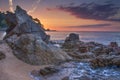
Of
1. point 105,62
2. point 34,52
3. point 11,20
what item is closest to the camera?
point 105,62

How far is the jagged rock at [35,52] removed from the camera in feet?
72.6

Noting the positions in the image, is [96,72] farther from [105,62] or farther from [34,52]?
[34,52]

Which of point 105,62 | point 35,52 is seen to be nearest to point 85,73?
point 105,62

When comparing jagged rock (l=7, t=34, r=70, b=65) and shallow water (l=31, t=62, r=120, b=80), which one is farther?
jagged rock (l=7, t=34, r=70, b=65)

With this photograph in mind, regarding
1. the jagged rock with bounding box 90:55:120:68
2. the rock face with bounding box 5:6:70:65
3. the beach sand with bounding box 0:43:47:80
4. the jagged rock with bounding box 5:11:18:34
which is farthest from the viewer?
the jagged rock with bounding box 5:11:18:34

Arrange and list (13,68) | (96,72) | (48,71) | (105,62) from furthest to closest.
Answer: (105,62), (13,68), (96,72), (48,71)

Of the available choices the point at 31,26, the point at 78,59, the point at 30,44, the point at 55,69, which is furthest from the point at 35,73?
the point at 31,26

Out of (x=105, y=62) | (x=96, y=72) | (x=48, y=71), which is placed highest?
(x=105, y=62)

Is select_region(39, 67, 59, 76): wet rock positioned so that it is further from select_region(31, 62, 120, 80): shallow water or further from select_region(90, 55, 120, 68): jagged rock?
select_region(90, 55, 120, 68): jagged rock

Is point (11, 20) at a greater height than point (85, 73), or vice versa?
point (11, 20)

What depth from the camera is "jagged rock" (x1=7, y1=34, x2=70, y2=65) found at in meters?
22.1

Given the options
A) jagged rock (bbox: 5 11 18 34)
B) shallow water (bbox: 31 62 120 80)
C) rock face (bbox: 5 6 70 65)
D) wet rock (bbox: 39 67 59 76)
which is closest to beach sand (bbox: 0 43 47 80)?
rock face (bbox: 5 6 70 65)

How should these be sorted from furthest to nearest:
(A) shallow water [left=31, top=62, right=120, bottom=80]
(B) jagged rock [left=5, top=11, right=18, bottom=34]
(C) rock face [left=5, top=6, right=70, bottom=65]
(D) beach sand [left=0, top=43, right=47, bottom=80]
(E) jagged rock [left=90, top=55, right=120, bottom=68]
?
1. (B) jagged rock [left=5, top=11, right=18, bottom=34]
2. (C) rock face [left=5, top=6, right=70, bottom=65]
3. (E) jagged rock [left=90, top=55, right=120, bottom=68]
4. (A) shallow water [left=31, top=62, right=120, bottom=80]
5. (D) beach sand [left=0, top=43, right=47, bottom=80]

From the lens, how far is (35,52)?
74.0ft
